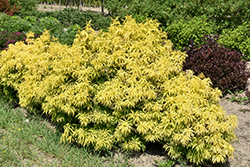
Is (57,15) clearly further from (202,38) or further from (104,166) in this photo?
(104,166)

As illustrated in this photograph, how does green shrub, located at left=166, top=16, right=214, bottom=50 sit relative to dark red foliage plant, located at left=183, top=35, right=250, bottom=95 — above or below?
above

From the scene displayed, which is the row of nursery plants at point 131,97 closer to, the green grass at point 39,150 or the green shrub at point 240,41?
the green grass at point 39,150

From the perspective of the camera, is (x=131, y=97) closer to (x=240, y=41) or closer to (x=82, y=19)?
(x=240, y=41)

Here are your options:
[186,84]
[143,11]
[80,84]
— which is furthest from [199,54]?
[143,11]

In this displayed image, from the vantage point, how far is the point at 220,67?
540 cm

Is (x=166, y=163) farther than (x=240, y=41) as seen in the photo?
No

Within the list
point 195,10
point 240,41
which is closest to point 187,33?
point 240,41

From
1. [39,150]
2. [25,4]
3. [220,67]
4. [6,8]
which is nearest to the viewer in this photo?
[39,150]

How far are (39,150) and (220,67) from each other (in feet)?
14.9

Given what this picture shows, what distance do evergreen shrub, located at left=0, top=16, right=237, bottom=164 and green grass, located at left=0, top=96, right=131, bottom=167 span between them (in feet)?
0.72

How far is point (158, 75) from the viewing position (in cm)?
372

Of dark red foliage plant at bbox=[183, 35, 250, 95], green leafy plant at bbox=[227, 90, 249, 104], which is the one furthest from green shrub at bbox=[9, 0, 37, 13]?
green leafy plant at bbox=[227, 90, 249, 104]

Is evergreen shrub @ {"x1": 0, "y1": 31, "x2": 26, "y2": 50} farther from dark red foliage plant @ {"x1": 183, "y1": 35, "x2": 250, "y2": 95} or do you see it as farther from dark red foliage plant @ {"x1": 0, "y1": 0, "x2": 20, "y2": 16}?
dark red foliage plant @ {"x1": 0, "y1": 0, "x2": 20, "y2": 16}

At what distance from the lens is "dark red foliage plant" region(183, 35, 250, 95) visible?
519cm
